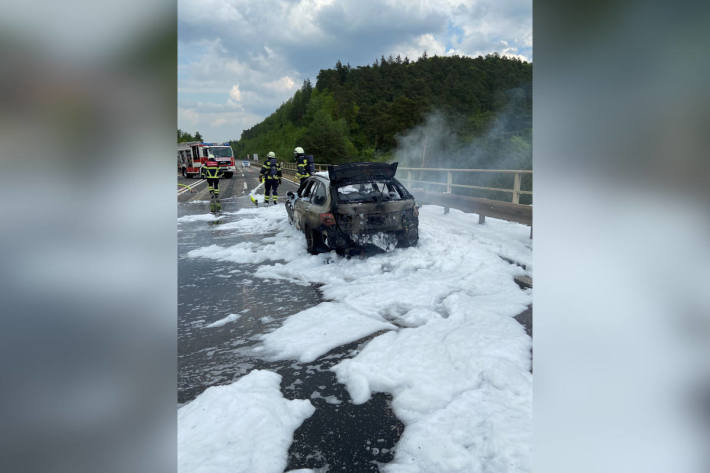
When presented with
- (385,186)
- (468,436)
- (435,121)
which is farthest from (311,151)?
(468,436)

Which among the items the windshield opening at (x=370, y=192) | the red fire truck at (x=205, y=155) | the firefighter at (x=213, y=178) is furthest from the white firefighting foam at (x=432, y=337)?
the red fire truck at (x=205, y=155)

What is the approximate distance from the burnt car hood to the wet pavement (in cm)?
209

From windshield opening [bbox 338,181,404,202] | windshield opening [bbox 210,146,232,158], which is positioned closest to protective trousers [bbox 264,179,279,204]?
windshield opening [bbox 338,181,404,202]

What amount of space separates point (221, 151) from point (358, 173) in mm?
34141

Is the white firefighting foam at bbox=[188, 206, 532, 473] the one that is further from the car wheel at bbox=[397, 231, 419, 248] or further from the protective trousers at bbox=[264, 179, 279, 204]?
the protective trousers at bbox=[264, 179, 279, 204]

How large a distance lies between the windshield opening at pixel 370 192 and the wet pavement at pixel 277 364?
1.89 metres

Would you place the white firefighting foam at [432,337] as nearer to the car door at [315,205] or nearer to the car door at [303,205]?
the car door at [303,205]

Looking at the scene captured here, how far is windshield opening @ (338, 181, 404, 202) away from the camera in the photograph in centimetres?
826

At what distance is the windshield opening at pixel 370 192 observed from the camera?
826cm

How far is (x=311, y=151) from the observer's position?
9175 cm

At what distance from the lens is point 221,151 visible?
40.1m

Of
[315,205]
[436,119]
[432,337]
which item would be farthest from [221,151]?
[436,119]

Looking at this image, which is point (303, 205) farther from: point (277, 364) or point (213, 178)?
point (213, 178)
